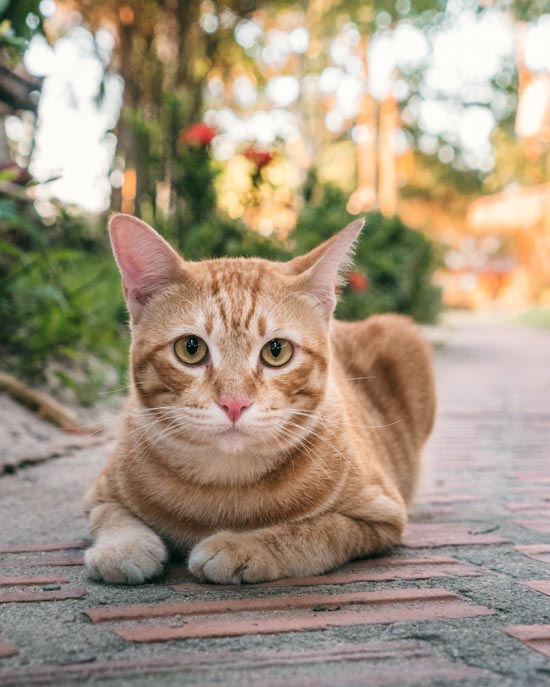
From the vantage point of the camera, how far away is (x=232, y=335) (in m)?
2.43

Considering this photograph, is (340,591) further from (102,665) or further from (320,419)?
(102,665)

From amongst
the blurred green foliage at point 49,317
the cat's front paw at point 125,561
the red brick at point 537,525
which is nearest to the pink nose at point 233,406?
the cat's front paw at point 125,561

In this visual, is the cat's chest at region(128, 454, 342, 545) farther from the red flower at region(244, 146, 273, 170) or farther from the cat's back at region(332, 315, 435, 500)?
the red flower at region(244, 146, 273, 170)

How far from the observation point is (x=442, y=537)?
2.90m

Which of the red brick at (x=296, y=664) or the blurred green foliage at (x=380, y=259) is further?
the blurred green foliage at (x=380, y=259)

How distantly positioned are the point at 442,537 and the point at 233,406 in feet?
3.61

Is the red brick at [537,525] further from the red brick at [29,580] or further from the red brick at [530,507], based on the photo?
the red brick at [29,580]

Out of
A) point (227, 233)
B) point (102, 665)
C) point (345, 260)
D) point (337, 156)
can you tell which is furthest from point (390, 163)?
point (102, 665)

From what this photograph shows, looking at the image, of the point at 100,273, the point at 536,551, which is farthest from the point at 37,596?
A: the point at 100,273

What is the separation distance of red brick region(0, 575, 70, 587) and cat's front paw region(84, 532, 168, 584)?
92 millimetres

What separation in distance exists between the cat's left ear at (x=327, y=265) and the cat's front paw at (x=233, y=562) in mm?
889

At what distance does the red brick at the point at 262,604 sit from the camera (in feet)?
6.56

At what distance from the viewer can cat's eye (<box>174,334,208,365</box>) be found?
2.44 metres

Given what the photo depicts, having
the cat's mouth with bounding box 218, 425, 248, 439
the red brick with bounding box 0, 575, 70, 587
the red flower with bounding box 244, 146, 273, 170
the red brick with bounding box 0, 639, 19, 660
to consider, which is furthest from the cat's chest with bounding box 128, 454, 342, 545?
the red flower with bounding box 244, 146, 273, 170
